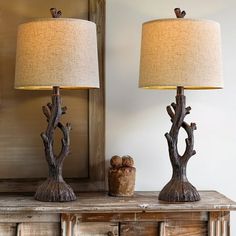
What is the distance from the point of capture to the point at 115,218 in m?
2.01

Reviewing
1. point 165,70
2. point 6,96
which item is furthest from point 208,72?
point 6,96

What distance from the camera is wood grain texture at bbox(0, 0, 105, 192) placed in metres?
2.35

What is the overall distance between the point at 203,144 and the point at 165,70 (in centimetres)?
60

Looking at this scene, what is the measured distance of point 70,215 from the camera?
1.99 metres

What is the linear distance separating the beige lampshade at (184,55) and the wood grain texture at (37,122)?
442 mm

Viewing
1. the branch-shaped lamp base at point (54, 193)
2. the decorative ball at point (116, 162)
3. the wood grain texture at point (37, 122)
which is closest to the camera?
the branch-shaped lamp base at point (54, 193)

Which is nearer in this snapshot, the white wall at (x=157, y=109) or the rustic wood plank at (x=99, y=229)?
the rustic wood plank at (x=99, y=229)

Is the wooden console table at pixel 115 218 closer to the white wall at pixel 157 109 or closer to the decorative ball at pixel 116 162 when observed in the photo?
the decorative ball at pixel 116 162

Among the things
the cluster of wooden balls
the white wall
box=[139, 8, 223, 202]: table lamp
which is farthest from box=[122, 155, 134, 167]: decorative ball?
box=[139, 8, 223, 202]: table lamp

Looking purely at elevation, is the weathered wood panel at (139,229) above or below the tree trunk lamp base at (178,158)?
below

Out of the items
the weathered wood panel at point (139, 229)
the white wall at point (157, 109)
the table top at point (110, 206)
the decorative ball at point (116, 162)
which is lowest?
the weathered wood panel at point (139, 229)

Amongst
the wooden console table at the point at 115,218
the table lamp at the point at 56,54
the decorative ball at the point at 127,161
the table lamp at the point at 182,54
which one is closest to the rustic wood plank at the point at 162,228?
the wooden console table at the point at 115,218

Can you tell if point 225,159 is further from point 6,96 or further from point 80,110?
point 6,96

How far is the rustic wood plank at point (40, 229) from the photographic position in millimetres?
1999
